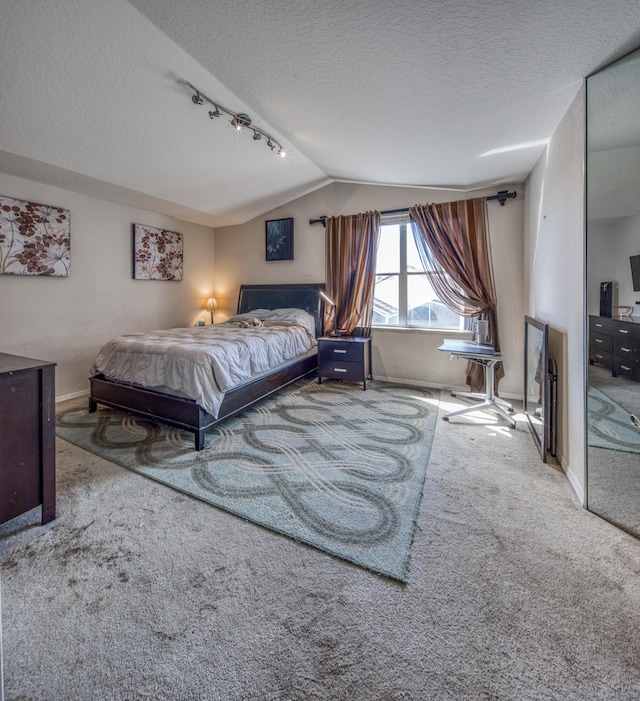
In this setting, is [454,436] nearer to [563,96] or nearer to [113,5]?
[563,96]

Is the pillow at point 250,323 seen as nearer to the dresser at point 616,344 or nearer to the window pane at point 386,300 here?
the window pane at point 386,300

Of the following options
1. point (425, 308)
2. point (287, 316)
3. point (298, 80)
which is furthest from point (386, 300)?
point (298, 80)

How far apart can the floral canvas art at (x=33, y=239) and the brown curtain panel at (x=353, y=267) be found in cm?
310

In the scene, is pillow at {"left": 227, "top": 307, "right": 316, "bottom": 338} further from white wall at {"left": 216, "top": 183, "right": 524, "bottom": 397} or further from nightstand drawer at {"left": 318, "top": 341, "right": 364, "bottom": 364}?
white wall at {"left": 216, "top": 183, "right": 524, "bottom": 397}

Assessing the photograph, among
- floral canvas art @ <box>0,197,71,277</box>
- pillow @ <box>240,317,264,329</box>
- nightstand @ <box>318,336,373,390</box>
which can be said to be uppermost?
floral canvas art @ <box>0,197,71,277</box>

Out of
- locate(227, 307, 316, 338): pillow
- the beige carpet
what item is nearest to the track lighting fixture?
locate(227, 307, 316, 338): pillow

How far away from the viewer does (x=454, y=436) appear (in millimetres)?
2682

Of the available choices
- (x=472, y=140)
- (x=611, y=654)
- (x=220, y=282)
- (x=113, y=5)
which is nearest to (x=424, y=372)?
(x=472, y=140)

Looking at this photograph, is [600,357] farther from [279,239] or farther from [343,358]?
[279,239]

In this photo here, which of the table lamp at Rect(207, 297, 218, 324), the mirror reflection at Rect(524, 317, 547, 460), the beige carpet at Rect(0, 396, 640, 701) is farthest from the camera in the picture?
the table lamp at Rect(207, 297, 218, 324)

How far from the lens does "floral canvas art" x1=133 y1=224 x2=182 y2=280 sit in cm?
427

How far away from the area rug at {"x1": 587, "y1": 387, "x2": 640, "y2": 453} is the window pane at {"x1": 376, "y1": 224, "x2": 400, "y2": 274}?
2890 mm

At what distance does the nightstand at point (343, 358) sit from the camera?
390 cm

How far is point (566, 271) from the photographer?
6.77 feet
